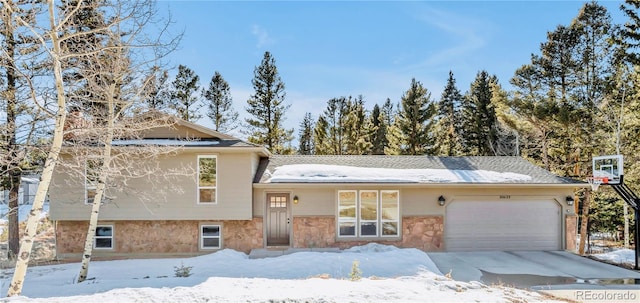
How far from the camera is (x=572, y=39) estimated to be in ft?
49.3

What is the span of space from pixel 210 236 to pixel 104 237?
322 cm

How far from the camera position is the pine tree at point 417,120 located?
20828 millimetres

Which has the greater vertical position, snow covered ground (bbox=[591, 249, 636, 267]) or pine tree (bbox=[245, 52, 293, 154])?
pine tree (bbox=[245, 52, 293, 154])

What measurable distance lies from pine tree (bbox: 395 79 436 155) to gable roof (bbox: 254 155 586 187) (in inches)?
274

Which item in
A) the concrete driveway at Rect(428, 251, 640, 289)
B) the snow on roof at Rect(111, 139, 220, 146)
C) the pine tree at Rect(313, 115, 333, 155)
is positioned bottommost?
the concrete driveway at Rect(428, 251, 640, 289)

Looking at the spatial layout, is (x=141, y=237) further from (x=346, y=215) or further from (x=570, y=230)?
(x=570, y=230)

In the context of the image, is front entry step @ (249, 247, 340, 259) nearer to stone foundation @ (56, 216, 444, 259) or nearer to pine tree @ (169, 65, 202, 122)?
stone foundation @ (56, 216, 444, 259)

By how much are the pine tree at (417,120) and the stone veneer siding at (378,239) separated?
394 inches

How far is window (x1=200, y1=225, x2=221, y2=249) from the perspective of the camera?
1117 centimetres

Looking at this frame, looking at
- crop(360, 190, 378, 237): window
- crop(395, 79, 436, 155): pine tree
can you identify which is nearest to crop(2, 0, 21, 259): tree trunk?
crop(360, 190, 378, 237): window

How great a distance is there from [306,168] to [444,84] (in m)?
21.6

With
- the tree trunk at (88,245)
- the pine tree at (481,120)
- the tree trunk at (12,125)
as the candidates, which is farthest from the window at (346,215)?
the pine tree at (481,120)

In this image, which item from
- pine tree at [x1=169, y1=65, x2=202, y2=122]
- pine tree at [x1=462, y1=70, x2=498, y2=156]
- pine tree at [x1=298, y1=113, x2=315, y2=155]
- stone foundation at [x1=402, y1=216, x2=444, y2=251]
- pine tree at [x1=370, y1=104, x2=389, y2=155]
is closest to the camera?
stone foundation at [x1=402, y1=216, x2=444, y2=251]

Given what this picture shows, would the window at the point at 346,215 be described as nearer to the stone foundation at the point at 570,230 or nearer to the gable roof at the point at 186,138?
the gable roof at the point at 186,138
